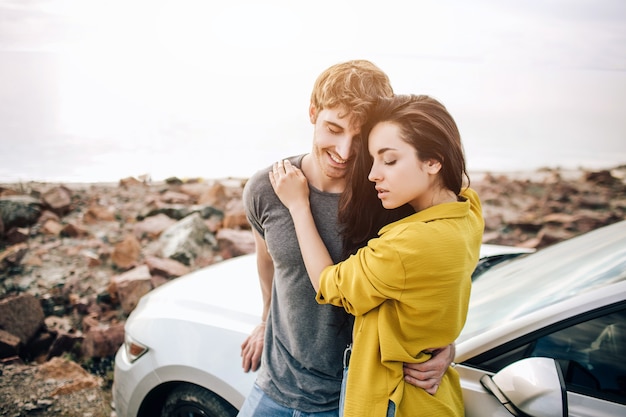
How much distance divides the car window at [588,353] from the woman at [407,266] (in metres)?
0.35

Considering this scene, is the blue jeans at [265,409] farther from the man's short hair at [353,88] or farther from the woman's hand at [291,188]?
the man's short hair at [353,88]

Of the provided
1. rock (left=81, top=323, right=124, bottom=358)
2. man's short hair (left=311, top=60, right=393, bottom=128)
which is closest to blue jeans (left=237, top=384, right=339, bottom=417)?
man's short hair (left=311, top=60, right=393, bottom=128)

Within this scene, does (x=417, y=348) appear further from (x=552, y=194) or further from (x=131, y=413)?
(x=552, y=194)

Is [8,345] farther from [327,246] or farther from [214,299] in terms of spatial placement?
[327,246]

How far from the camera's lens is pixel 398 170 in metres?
1.36

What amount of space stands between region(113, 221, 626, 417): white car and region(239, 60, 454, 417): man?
9.7 inches

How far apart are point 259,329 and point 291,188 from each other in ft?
2.43

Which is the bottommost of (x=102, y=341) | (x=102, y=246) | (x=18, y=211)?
(x=102, y=246)

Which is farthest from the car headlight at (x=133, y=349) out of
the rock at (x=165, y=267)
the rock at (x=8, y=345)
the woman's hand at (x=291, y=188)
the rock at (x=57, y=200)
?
the rock at (x=57, y=200)

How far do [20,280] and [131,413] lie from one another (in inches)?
129

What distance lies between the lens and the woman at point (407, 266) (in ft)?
4.04

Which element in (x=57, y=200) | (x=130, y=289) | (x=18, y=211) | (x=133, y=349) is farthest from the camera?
(x=57, y=200)

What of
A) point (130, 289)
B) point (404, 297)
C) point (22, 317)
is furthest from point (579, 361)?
point (22, 317)

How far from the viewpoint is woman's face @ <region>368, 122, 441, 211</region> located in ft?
4.44
